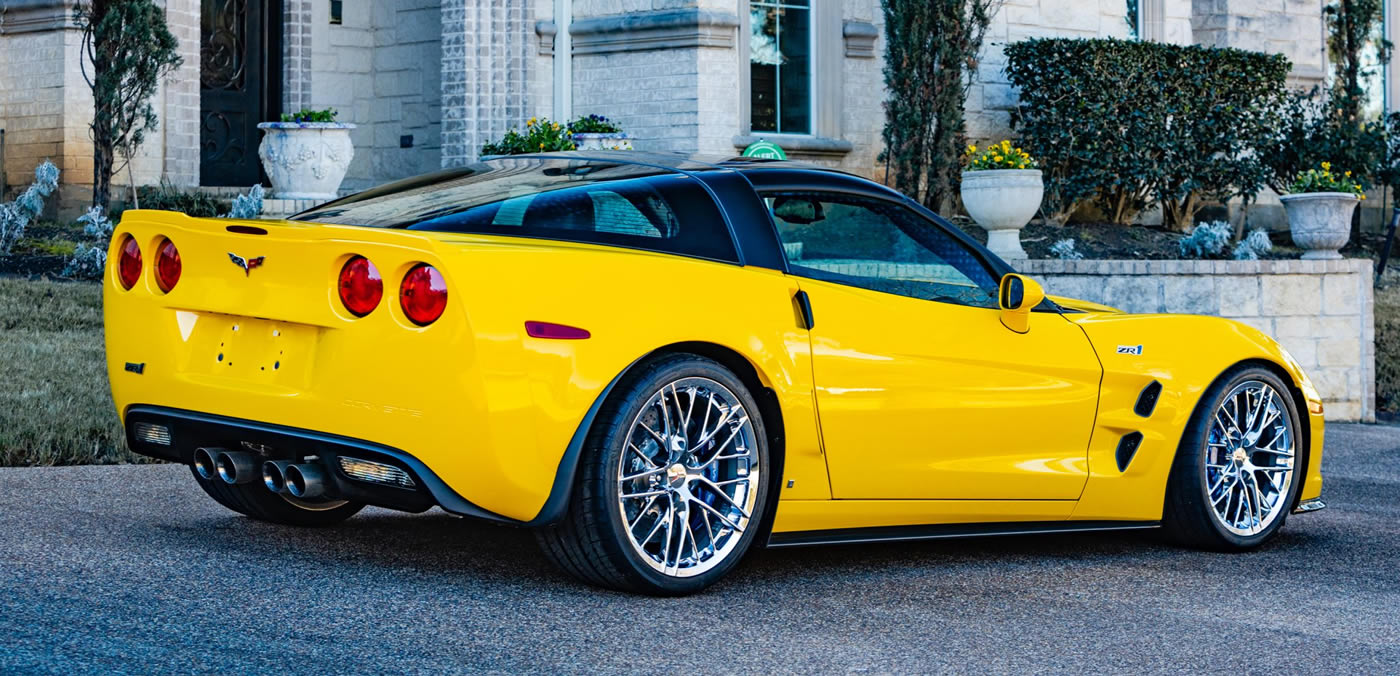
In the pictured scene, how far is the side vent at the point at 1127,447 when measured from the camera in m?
5.83

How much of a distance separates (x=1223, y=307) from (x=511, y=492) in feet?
27.6

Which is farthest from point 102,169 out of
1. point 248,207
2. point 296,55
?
point 296,55

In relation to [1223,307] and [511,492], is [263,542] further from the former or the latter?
[1223,307]

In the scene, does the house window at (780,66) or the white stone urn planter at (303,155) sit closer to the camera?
the white stone urn planter at (303,155)

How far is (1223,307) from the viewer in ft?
38.6

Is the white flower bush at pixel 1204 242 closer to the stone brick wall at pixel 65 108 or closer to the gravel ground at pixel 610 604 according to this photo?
the gravel ground at pixel 610 604

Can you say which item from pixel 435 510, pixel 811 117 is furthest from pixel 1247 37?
pixel 435 510

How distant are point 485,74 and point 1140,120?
21.2ft

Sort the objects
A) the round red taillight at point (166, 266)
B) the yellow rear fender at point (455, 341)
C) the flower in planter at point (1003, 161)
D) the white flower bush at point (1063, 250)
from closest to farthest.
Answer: the yellow rear fender at point (455, 341), the round red taillight at point (166, 266), the flower in planter at point (1003, 161), the white flower bush at point (1063, 250)

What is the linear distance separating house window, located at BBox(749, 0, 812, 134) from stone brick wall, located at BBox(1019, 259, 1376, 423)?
6789 mm

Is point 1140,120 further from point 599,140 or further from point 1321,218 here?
point 599,140

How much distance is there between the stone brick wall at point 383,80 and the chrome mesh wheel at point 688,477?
48.1 ft

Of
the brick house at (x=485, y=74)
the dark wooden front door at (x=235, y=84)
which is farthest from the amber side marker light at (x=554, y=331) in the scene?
the dark wooden front door at (x=235, y=84)

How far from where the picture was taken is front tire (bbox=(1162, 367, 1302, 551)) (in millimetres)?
5984
